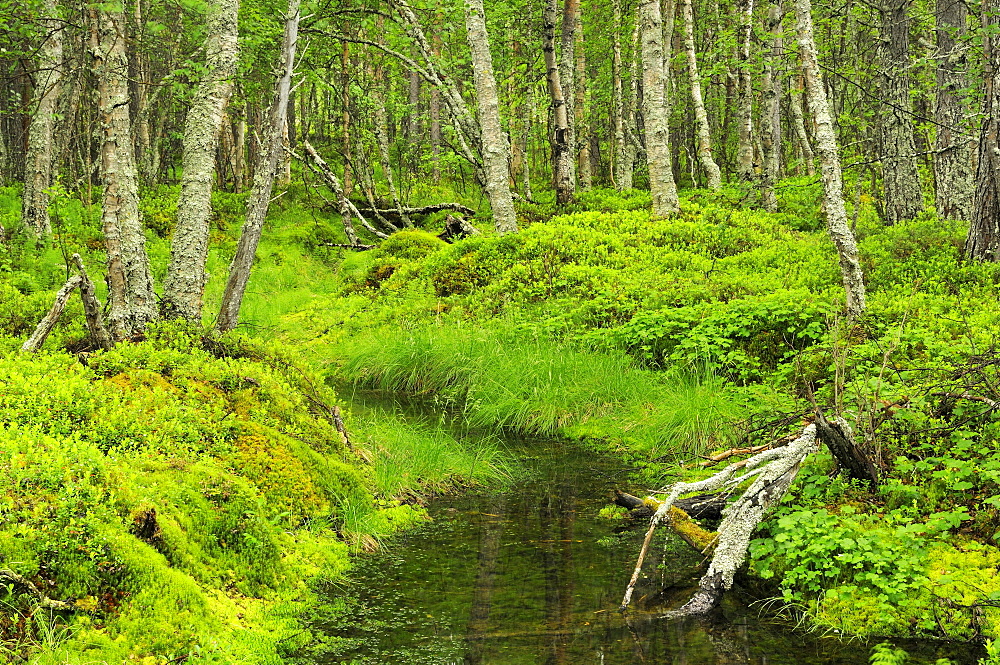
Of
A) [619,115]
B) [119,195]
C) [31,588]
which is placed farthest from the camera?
[619,115]

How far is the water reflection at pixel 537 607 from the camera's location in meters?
4.00

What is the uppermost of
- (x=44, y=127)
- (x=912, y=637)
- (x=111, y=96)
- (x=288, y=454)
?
(x=44, y=127)

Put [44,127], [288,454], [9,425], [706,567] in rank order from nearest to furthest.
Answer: [9,425] < [706,567] < [288,454] < [44,127]

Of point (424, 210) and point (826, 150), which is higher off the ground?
point (424, 210)

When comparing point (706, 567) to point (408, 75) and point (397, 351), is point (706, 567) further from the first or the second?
point (408, 75)

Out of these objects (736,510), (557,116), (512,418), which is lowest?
(512,418)

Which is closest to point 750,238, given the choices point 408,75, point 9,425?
point 9,425

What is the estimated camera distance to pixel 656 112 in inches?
606

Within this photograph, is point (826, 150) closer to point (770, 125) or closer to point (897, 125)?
point (897, 125)

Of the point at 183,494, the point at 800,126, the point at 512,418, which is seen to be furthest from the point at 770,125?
the point at 183,494

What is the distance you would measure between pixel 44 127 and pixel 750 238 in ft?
46.1

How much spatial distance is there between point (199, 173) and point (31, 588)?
601cm

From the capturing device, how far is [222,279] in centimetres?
1698

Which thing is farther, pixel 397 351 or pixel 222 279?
pixel 222 279
